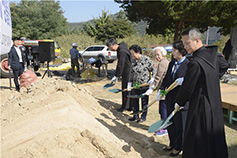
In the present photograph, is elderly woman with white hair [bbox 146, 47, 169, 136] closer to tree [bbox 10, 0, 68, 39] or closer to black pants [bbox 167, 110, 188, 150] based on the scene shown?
black pants [bbox 167, 110, 188, 150]

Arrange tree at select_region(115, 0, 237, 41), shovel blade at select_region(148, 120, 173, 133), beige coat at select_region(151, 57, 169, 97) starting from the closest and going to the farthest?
shovel blade at select_region(148, 120, 173, 133) → beige coat at select_region(151, 57, 169, 97) → tree at select_region(115, 0, 237, 41)

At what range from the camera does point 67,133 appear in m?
2.83

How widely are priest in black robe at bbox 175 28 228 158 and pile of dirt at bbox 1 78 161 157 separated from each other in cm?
113

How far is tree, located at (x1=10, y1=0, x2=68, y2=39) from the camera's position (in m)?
30.3

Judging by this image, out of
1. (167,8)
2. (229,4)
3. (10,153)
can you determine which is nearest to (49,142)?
(10,153)

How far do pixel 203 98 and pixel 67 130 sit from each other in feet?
6.23

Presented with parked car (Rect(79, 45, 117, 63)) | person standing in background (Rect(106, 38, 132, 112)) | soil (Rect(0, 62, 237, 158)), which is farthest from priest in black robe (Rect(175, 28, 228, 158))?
parked car (Rect(79, 45, 117, 63))

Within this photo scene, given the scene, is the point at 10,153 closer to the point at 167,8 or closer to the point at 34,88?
the point at 34,88

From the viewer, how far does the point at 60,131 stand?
9.28ft

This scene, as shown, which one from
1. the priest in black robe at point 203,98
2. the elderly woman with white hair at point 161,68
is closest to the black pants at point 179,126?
the elderly woman with white hair at point 161,68

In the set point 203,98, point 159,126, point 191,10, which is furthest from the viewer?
point 191,10

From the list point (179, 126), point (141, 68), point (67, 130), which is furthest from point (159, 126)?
point (141, 68)

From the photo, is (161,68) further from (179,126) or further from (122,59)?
(122,59)

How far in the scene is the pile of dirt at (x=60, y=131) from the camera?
2.62 m
